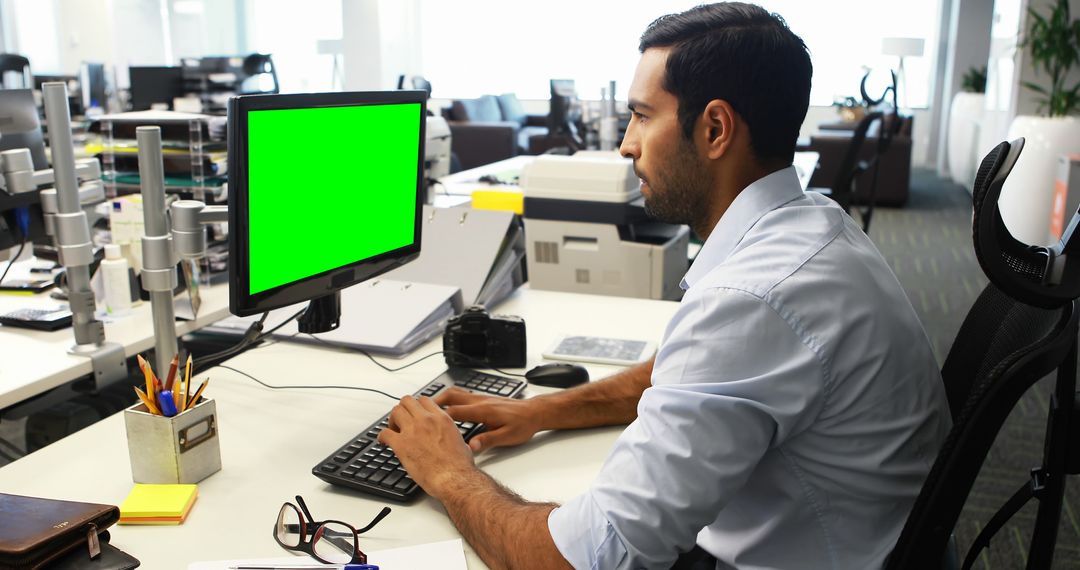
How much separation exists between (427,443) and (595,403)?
315 mm

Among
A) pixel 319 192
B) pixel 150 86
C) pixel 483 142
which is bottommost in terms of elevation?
pixel 483 142

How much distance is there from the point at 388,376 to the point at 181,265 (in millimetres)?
720

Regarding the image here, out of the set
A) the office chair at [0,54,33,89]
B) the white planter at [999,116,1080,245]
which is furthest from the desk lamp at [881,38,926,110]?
the office chair at [0,54,33,89]

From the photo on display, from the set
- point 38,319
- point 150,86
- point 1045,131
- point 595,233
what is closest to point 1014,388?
point 595,233

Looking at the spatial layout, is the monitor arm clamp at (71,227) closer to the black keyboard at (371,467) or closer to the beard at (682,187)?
the black keyboard at (371,467)

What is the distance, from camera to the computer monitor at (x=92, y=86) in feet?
20.1

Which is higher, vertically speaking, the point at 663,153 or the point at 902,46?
the point at 902,46

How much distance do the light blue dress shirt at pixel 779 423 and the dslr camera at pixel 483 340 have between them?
646 millimetres

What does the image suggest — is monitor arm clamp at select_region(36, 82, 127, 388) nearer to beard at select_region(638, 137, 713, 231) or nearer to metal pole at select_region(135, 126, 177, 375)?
metal pole at select_region(135, 126, 177, 375)

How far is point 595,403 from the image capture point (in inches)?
55.2

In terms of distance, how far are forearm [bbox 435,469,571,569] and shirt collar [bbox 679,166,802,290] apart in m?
0.38

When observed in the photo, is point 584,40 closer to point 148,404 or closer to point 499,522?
point 148,404

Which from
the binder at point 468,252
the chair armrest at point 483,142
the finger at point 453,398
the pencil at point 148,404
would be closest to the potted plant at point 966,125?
the chair armrest at point 483,142

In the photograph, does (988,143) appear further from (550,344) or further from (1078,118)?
(550,344)
